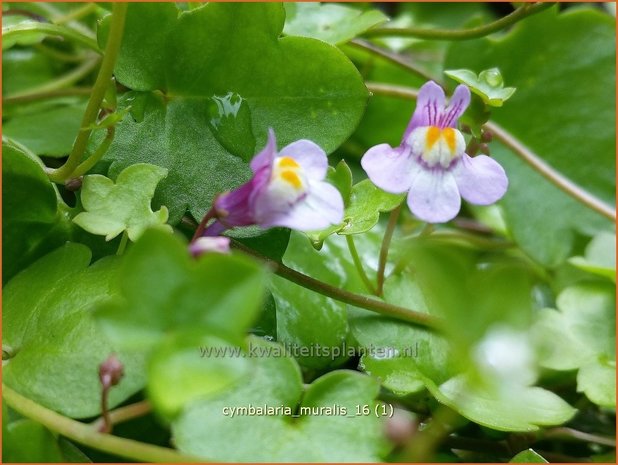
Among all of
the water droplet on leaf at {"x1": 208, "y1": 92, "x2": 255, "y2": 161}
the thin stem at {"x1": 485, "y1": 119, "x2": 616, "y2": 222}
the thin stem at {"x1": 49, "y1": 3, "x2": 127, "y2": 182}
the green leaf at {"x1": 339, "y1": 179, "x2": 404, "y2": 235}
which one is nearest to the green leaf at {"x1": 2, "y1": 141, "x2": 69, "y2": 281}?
the thin stem at {"x1": 49, "y1": 3, "x2": 127, "y2": 182}

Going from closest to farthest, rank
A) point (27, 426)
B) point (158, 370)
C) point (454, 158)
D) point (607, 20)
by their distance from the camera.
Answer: point (158, 370), point (27, 426), point (454, 158), point (607, 20)

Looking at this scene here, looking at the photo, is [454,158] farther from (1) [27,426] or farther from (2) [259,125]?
(1) [27,426]

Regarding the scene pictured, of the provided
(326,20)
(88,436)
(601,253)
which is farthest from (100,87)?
(601,253)

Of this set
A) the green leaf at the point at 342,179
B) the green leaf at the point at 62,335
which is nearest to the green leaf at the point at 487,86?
the green leaf at the point at 342,179

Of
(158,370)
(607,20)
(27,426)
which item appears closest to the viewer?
(158,370)

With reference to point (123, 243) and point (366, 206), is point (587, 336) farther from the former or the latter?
point (123, 243)

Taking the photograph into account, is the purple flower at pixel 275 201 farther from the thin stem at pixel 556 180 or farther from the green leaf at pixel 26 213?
the thin stem at pixel 556 180

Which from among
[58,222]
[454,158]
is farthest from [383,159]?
[58,222]
